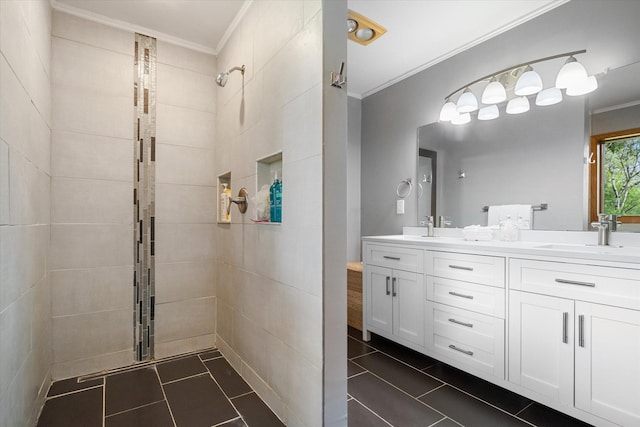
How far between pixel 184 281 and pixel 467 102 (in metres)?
2.59

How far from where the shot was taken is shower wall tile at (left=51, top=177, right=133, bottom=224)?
1940 mm

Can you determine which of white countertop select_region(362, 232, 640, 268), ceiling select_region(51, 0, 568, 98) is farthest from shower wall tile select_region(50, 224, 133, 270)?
white countertop select_region(362, 232, 640, 268)

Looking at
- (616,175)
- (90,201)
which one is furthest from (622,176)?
(90,201)

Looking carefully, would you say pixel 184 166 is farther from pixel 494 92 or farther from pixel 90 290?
pixel 494 92

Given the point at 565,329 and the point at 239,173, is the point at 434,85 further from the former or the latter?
the point at 565,329

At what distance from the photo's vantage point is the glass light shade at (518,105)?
83.4 inches

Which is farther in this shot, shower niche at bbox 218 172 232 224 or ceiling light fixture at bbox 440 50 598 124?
shower niche at bbox 218 172 232 224

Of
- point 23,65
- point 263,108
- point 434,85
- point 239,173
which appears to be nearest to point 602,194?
point 434,85

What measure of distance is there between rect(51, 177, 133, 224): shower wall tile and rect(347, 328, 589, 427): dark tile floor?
1932 millimetres

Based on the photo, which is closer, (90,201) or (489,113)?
(90,201)

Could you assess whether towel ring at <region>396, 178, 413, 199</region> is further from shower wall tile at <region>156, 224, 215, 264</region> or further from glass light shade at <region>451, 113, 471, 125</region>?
shower wall tile at <region>156, 224, 215, 264</region>

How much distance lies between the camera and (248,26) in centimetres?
193

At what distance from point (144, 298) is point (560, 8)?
338 cm

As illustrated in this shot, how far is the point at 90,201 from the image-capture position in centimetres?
203
